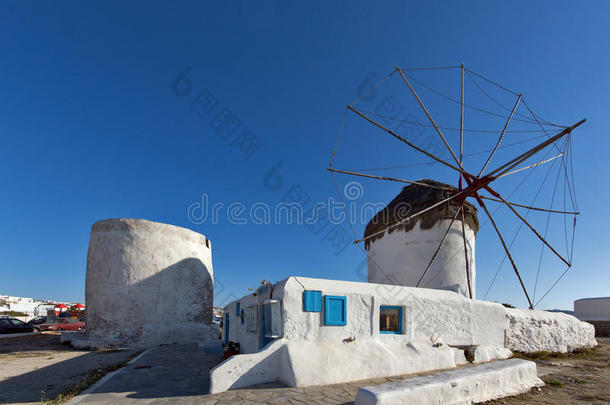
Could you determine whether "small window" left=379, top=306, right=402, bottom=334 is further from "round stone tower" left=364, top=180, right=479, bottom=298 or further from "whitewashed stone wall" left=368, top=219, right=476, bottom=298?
"whitewashed stone wall" left=368, top=219, right=476, bottom=298

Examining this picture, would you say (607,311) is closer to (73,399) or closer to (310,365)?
(310,365)

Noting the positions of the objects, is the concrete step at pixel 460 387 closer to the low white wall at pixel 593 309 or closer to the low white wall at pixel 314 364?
the low white wall at pixel 314 364

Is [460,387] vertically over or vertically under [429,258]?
under

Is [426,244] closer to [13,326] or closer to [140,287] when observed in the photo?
[140,287]

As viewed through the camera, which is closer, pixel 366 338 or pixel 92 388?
pixel 92 388

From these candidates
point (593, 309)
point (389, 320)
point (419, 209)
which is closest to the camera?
point (389, 320)

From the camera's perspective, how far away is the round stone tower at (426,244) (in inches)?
617

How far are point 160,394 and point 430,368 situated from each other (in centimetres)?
657

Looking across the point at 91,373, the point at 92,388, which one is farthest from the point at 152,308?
the point at 92,388

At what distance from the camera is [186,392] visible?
22.8 ft

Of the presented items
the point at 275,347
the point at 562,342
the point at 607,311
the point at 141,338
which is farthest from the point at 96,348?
the point at 607,311

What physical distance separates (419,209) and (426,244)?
1.65m

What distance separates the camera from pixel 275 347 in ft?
24.9

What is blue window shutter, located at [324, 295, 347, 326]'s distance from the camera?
827 cm
